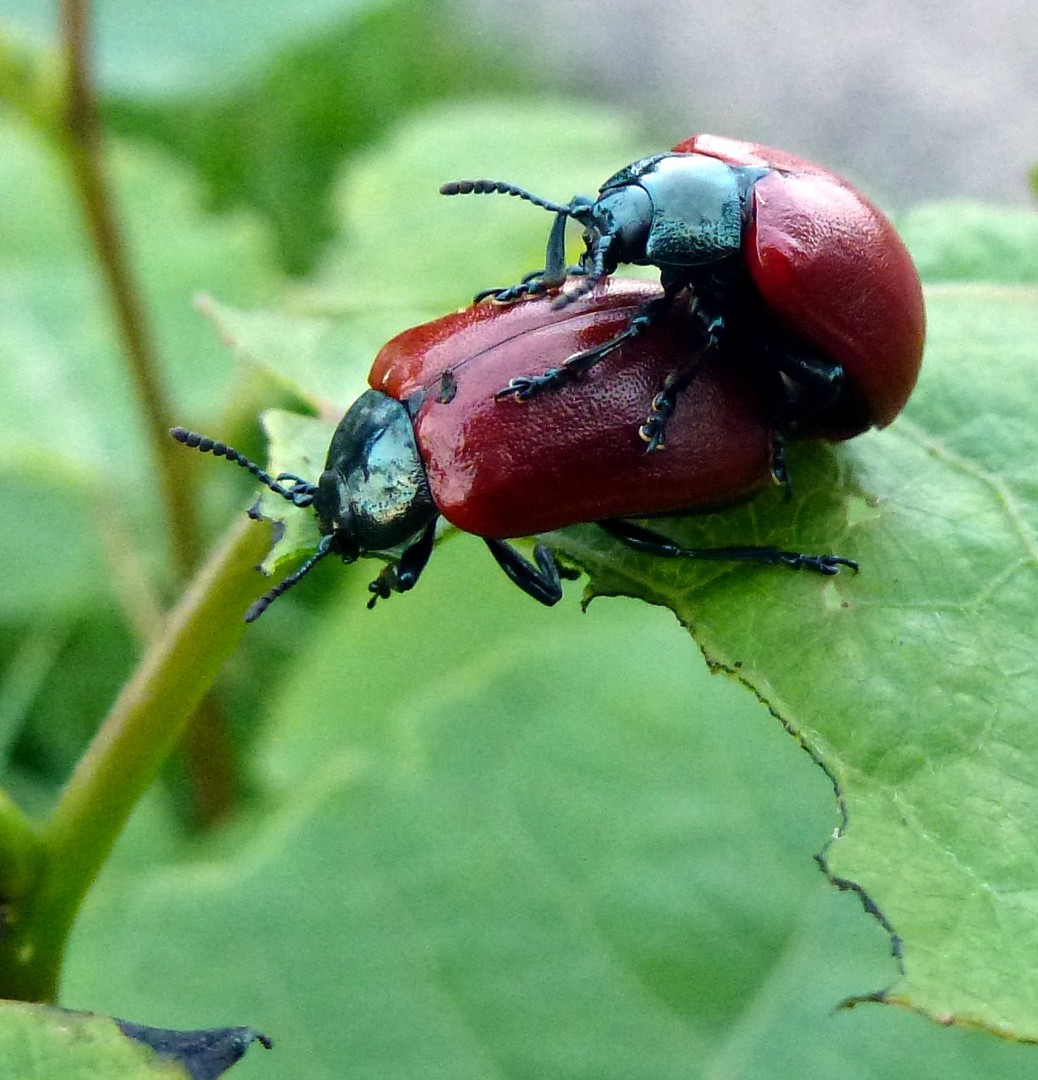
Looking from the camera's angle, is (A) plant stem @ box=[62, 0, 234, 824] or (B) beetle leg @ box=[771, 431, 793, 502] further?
(A) plant stem @ box=[62, 0, 234, 824]

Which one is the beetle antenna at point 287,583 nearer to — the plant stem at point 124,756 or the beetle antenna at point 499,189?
the plant stem at point 124,756

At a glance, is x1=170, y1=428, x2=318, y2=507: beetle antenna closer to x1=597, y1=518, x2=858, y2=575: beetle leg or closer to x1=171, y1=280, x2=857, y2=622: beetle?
x1=171, y1=280, x2=857, y2=622: beetle

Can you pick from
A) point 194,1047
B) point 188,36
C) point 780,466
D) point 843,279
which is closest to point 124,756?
point 194,1047

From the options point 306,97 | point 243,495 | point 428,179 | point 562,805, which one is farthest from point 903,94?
point 562,805

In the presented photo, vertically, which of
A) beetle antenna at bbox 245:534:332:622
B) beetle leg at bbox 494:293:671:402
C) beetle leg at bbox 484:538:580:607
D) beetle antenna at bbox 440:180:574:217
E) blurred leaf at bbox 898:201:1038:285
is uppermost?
beetle antenna at bbox 440:180:574:217

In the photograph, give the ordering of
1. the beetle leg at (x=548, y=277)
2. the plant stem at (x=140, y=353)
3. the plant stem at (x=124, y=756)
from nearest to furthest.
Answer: the plant stem at (x=124, y=756) → the beetle leg at (x=548, y=277) → the plant stem at (x=140, y=353)

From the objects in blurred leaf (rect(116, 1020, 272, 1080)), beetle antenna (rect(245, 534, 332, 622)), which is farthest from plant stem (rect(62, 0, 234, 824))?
blurred leaf (rect(116, 1020, 272, 1080))

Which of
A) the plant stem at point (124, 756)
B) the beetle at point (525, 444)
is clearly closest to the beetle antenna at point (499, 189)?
the beetle at point (525, 444)

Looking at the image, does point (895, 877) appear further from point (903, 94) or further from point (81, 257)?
point (903, 94)
